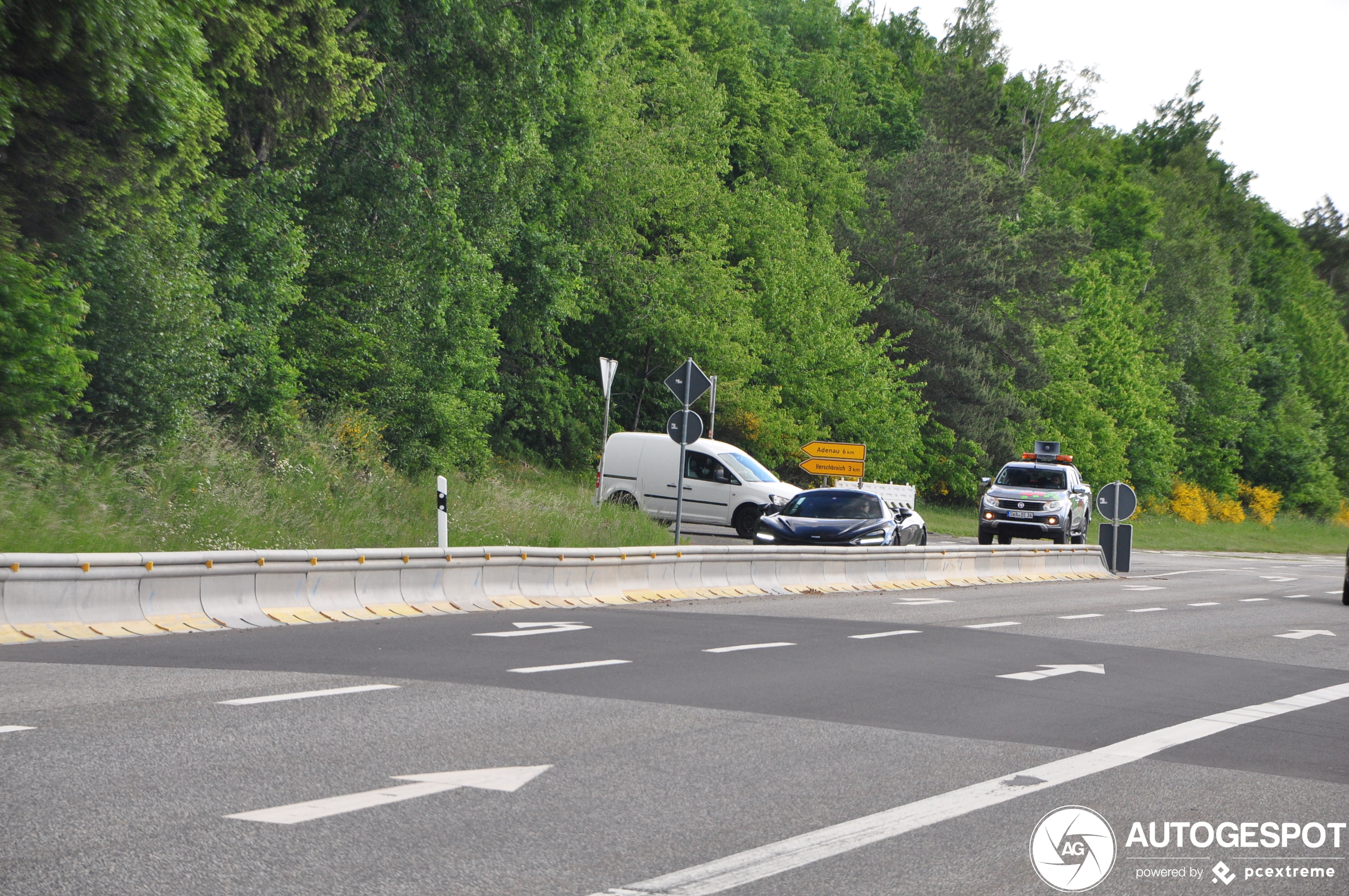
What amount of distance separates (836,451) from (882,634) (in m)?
16.2

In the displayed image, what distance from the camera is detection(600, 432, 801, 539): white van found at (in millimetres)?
27625

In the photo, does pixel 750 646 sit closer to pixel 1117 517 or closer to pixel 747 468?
pixel 747 468

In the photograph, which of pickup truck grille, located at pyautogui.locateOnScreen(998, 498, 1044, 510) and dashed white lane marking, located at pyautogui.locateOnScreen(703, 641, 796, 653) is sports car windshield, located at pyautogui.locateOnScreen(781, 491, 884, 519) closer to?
pickup truck grille, located at pyautogui.locateOnScreen(998, 498, 1044, 510)

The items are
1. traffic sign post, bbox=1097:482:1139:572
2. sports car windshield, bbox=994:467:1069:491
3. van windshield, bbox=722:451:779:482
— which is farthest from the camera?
sports car windshield, bbox=994:467:1069:491

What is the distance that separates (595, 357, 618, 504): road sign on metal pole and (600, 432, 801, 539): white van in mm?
79

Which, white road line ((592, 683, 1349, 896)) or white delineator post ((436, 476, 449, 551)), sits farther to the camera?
white delineator post ((436, 476, 449, 551))

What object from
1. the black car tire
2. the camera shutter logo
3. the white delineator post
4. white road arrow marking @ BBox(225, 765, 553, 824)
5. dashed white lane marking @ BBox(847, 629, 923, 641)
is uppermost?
the white delineator post

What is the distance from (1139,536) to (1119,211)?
3716 cm

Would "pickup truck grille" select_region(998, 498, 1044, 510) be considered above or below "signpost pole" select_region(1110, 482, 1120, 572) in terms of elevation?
above

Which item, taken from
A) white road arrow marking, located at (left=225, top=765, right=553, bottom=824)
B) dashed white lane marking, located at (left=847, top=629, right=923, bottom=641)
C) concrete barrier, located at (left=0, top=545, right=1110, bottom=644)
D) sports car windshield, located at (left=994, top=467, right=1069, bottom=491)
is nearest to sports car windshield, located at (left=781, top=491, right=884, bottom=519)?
concrete barrier, located at (left=0, top=545, right=1110, bottom=644)

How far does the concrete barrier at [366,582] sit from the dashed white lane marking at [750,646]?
333 centimetres

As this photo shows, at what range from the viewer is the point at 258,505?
→ 53.1 ft

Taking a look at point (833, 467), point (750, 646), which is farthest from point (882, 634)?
point (833, 467)

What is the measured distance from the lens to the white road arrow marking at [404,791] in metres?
5.14
